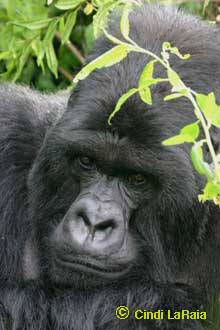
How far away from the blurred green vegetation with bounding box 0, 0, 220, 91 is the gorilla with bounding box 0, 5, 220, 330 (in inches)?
21.0

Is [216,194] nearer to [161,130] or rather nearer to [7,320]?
[161,130]

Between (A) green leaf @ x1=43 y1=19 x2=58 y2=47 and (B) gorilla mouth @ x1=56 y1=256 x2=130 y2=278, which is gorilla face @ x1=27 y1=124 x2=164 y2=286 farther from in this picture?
(A) green leaf @ x1=43 y1=19 x2=58 y2=47

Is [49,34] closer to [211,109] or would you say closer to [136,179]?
[136,179]

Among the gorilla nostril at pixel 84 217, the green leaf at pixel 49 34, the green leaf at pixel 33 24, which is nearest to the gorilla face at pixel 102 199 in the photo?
the gorilla nostril at pixel 84 217

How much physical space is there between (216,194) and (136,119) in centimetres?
110

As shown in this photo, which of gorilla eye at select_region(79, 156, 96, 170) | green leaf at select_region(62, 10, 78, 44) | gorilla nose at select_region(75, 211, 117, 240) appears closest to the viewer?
gorilla nose at select_region(75, 211, 117, 240)

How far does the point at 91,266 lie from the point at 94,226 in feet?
0.83

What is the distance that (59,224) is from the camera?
15.5 ft

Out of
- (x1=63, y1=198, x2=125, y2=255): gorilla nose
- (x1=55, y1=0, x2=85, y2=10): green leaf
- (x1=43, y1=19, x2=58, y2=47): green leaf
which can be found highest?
(x1=55, y1=0, x2=85, y2=10): green leaf

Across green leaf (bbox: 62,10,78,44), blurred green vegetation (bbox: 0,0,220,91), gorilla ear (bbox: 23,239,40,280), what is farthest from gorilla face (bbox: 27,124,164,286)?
green leaf (bbox: 62,10,78,44)

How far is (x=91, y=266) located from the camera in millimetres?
4516

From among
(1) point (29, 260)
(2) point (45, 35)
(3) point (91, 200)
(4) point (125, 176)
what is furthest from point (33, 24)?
(3) point (91, 200)

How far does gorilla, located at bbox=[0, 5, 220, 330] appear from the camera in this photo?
446 cm

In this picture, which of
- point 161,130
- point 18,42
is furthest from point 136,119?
point 18,42
